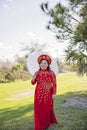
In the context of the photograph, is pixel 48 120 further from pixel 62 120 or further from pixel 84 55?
pixel 84 55

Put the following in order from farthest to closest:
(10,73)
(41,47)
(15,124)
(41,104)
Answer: (41,47), (10,73), (15,124), (41,104)

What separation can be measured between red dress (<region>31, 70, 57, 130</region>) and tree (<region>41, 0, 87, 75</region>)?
4.55 meters

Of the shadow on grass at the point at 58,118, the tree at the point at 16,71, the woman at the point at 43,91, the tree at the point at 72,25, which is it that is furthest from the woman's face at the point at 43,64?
the tree at the point at 16,71

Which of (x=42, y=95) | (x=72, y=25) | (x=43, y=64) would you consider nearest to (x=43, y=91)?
(x=42, y=95)

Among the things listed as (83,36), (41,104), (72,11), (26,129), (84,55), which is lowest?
(26,129)

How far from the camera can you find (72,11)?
36.5 feet

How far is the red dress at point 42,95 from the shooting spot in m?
5.18

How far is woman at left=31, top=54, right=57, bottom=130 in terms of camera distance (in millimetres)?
5180

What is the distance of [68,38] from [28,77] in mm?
16641

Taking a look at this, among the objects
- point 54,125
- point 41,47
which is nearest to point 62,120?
point 54,125

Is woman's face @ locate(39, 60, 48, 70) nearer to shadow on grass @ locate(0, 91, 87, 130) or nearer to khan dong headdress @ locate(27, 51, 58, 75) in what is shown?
khan dong headdress @ locate(27, 51, 58, 75)

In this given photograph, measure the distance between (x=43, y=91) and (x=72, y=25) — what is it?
20.2 ft

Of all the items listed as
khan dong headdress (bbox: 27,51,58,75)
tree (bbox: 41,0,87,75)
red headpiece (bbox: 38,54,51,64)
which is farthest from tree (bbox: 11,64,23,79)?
red headpiece (bbox: 38,54,51,64)

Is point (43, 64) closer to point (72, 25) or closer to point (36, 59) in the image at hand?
point (36, 59)
